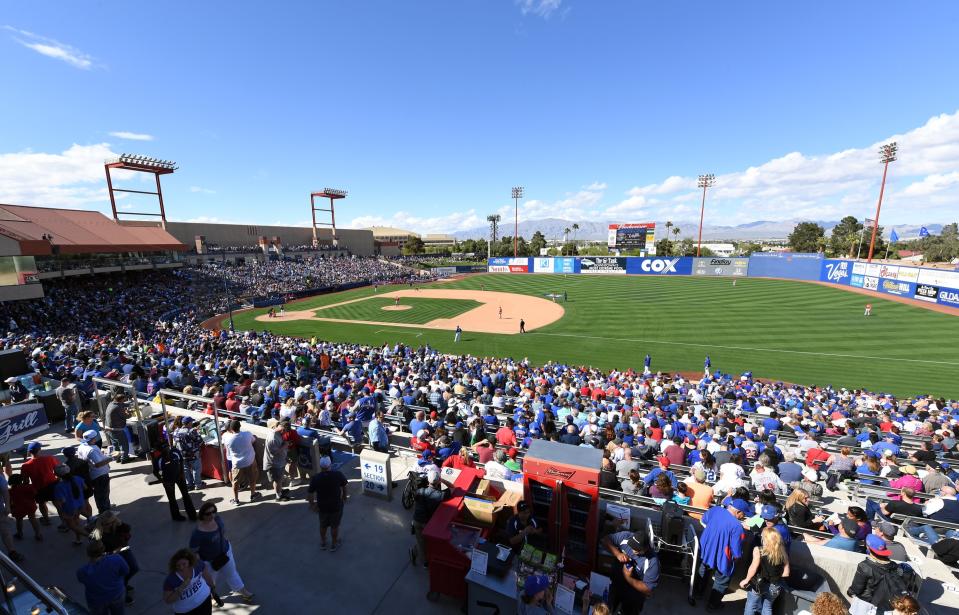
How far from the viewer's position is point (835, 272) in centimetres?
5300

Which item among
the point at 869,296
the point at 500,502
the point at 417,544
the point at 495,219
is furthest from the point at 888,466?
the point at 495,219

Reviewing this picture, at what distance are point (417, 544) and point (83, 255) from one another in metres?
51.0

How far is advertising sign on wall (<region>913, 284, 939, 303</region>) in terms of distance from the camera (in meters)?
37.1

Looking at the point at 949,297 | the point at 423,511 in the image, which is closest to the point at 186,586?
the point at 423,511

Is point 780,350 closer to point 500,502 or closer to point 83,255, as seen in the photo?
point 500,502

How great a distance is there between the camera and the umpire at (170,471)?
263 inches

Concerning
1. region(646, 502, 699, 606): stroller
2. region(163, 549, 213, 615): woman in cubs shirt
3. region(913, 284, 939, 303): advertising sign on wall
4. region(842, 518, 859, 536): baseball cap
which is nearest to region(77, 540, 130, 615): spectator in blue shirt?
region(163, 549, 213, 615): woman in cubs shirt

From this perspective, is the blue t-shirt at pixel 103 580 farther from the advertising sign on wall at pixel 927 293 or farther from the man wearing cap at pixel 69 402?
the advertising sign on wall at pixel 927 293

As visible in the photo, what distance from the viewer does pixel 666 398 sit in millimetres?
14289

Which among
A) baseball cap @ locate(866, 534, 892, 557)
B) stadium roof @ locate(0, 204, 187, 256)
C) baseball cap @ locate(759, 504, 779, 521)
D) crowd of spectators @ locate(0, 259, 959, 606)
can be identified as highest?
stadium roof @ locate(0, 204, 187, 256)

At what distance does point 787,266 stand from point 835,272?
7.60 metres

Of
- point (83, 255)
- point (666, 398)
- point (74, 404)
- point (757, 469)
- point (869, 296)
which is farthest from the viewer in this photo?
point (869, 296)

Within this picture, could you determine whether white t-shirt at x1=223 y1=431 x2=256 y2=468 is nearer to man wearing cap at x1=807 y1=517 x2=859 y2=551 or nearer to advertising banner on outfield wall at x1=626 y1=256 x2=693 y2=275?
man wearing cap at x1=807 y1=517 x2=859 y2=551

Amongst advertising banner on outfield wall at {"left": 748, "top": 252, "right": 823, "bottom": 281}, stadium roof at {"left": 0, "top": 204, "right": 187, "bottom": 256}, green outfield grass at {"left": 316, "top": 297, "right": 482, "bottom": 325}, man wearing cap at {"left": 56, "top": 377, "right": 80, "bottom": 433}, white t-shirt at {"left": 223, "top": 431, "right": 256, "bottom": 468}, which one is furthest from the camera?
advertising banner on outfield wall at {"left": 748, "top": 252, "right": 823, "bottom": 281}
